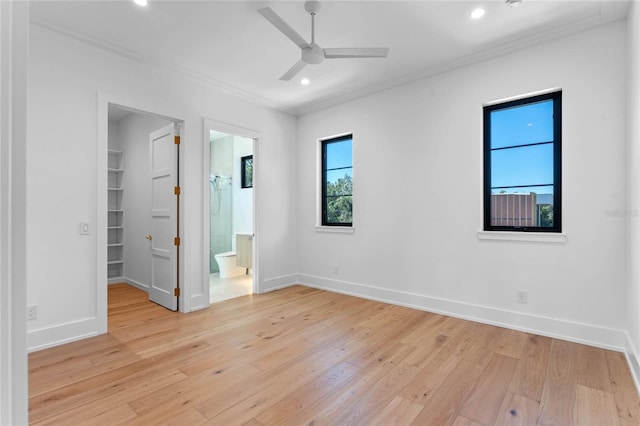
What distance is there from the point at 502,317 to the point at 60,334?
13.7ft

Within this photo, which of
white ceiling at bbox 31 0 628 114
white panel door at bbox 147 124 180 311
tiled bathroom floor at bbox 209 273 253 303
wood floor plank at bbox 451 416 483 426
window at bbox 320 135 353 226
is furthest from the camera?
window at bbox 320 135 353 226

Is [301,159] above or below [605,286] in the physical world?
above

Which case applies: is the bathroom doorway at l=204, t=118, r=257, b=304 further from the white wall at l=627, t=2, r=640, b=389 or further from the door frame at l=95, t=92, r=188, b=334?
the white wall at l=627, t=2, r=640, b=389

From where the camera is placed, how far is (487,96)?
3285 millimetres

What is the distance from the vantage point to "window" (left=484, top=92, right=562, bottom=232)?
3.00 meters

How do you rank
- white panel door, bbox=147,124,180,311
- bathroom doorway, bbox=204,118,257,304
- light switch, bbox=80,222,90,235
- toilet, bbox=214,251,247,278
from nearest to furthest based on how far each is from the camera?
1. light switch, bbox=80,222,90,235
2. white panel door, bbox=147,124,180,311
3. toilet, bbox=214,251,247,278
4. bathroom doorway, bbox=204,118,257,304

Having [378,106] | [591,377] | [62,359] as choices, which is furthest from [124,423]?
[378,106]

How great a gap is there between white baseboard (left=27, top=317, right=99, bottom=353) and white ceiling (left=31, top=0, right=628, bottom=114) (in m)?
2.64

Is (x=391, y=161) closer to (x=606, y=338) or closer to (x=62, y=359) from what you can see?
(x=606, y=338)

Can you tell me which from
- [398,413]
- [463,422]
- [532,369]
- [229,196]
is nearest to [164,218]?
[229,196]

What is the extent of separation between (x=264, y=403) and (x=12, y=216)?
189cm

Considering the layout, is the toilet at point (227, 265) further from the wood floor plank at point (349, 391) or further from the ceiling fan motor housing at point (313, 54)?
the ceiling fan motor housing at point (313, 54)

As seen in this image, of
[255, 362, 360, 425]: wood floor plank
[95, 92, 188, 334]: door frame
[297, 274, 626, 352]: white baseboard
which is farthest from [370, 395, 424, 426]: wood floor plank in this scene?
[95, 92, 188, 334]: door frame

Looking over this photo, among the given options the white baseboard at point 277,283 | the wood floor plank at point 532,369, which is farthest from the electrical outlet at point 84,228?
the wood floor plank at point 532,369
